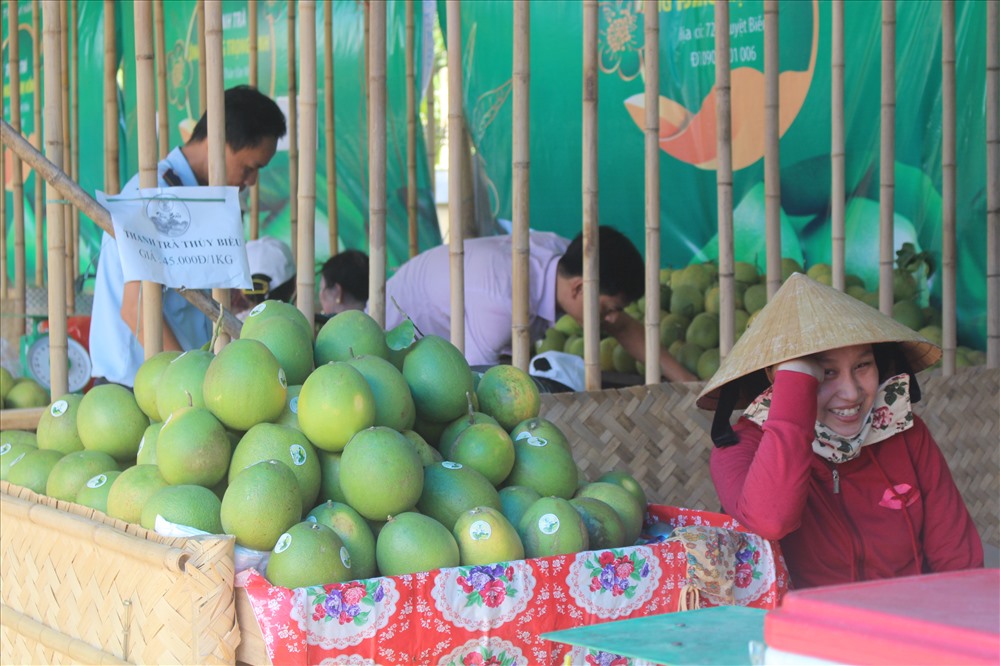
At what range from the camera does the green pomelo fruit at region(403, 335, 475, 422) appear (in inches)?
60.4

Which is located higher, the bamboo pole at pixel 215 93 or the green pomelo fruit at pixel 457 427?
the bamboo pole at pixel 215 93

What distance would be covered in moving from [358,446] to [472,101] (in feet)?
12.0

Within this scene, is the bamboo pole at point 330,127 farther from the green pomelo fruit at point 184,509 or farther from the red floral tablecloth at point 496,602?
the red floral tablecloth at point 496,602

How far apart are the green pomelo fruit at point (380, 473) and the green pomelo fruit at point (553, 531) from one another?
15cm

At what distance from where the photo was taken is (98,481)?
4.82 ft

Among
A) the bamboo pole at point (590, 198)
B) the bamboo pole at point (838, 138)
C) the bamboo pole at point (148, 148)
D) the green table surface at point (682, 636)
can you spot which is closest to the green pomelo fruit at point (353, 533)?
the green table surface at point (682, 636)

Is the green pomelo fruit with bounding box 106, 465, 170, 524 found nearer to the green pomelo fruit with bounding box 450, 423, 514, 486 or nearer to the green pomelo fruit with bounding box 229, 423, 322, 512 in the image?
the green pomelo fruit with bounding box 229, 423, 322, 512

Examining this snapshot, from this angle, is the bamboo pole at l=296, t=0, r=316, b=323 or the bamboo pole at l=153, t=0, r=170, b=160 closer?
the bamboo pole at l=296, t=0, r=316, b=323

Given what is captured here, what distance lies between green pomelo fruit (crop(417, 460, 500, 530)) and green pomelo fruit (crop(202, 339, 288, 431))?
0.23 meters

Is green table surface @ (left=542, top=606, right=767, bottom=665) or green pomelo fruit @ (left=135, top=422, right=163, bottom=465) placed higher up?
green pomelo fruit @ (left=135, top=422, right=163, bottom=465)

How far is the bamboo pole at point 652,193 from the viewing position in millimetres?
2426

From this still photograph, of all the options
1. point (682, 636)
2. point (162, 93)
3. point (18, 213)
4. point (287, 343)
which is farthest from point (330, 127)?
point (682, 636)

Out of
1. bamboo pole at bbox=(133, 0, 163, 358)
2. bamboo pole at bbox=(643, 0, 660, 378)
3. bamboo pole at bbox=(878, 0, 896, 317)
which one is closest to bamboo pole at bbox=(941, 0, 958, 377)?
bamboo pole at bbox=(878, 0, 896, 317)

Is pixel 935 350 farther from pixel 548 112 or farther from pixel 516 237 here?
pixel 548 112
